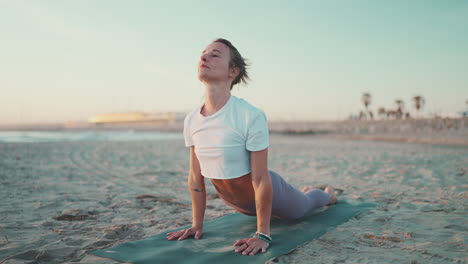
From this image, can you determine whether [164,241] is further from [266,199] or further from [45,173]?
[45,173]

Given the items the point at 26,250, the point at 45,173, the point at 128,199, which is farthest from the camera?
the point at 45,173

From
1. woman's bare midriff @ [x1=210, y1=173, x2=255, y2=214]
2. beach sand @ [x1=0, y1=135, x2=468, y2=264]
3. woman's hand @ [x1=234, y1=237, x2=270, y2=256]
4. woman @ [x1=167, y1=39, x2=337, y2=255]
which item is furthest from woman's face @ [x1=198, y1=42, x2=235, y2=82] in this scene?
beach sand @ [x1=0, y1=135, x2=468, y2=264]

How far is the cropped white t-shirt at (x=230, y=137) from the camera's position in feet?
7.57

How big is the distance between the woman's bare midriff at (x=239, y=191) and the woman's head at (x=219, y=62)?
2.62 ft

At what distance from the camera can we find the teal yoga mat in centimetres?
229

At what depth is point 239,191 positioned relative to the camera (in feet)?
8.55

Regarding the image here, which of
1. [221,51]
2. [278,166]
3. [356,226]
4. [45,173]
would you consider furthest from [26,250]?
[278,166]

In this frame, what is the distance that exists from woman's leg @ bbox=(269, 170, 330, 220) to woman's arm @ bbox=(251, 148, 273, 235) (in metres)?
0.30

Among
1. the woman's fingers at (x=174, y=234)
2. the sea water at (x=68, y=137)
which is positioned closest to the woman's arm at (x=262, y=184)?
the woman's fingers at (x=174, y=234)

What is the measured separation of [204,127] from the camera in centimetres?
246

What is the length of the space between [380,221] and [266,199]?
5.31 ft

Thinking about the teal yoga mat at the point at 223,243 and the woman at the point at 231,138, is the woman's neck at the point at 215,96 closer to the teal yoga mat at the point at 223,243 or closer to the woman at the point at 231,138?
the woman at the point at 231,138

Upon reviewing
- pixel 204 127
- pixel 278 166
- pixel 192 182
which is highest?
pixel 204 127

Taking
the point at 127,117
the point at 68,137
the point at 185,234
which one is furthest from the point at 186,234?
the point at 127,117
